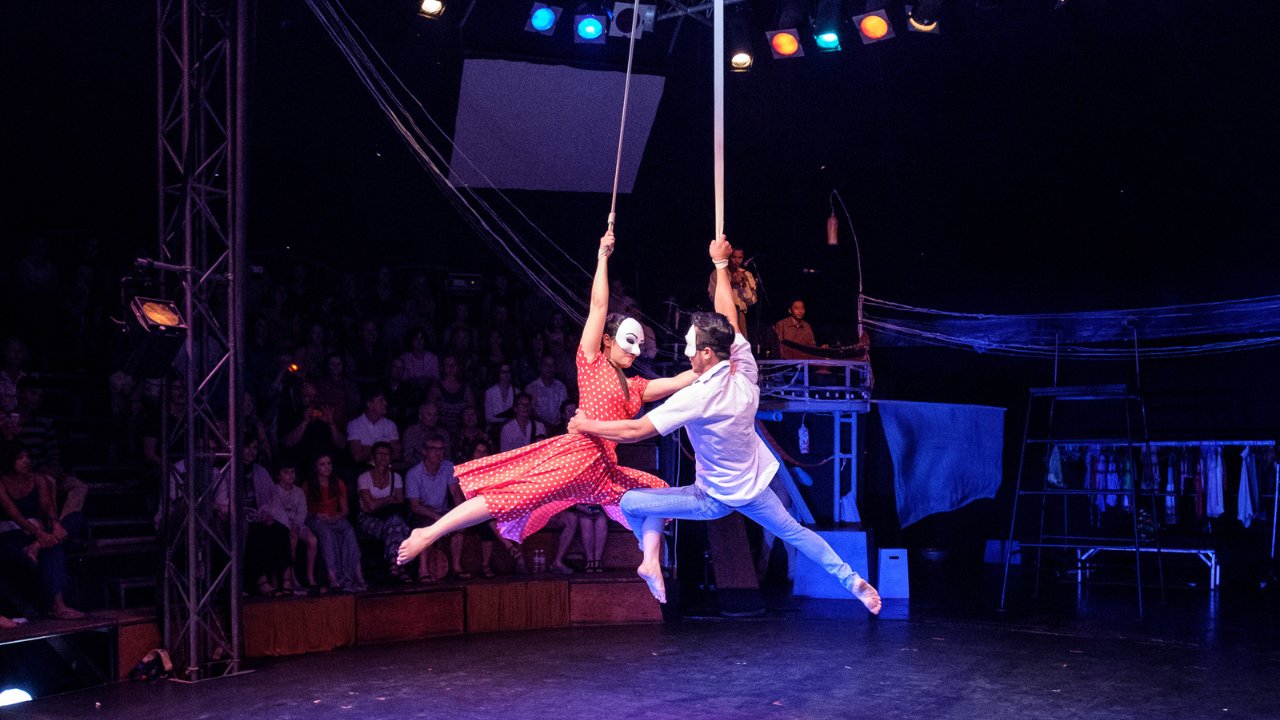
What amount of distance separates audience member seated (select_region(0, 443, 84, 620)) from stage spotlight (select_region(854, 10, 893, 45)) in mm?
7021

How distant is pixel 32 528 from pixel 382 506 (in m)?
2.53

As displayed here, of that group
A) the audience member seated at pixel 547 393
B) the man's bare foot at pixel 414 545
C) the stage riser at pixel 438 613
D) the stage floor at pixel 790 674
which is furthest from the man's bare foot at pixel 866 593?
the audience member seated at pixel 547 393

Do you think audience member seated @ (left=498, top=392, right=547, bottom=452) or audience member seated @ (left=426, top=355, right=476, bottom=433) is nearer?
audience member seated @ (left=498, top=392, right=547, bottom=452)

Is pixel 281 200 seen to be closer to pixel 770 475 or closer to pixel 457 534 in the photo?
pixel 457 534

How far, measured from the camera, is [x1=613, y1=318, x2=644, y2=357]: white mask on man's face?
17.3 feet

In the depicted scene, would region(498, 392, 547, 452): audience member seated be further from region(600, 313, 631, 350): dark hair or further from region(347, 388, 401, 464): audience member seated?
region(600, 313, 631, 350): dark hair

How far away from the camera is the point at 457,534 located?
8969 millimetres

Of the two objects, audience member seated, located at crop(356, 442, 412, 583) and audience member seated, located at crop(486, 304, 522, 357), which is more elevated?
audience member seated, located at crop(486, 304, 522, 357)

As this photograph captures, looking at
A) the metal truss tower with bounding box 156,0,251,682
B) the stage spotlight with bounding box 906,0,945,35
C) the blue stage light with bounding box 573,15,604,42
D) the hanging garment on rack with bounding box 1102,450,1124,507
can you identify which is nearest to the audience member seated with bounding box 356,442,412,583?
the metal truss tower with bounding box 156,0,251,682

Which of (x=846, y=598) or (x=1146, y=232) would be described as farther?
(x=1146, y=232)

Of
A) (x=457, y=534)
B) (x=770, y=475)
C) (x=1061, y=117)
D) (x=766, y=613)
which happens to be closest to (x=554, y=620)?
(x=457, y=534)

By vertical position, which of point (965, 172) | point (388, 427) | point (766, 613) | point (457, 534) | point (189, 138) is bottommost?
point (766, 613)

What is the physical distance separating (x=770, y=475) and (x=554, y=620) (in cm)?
408

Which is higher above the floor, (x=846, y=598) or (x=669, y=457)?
(x=669, y=457)
